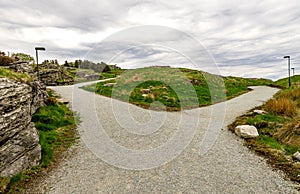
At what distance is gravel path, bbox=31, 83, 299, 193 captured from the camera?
6148 millimetres

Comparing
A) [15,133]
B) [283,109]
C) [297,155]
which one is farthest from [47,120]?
[283,109]

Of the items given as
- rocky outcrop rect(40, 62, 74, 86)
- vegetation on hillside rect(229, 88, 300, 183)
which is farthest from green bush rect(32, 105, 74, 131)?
rocky outcrop rect(40, 62, 74, 86)

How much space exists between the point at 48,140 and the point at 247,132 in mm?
8911

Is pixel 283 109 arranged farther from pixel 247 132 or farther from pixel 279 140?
pixel 247 132

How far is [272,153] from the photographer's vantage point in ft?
27.3

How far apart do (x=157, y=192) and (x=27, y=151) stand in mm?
4494

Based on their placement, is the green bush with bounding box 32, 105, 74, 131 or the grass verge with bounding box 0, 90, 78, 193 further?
the green bush with bounding box 32, 105, 74, 131

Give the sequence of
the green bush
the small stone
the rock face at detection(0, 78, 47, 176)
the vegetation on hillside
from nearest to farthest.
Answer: the rock face at detection(0, 78, 47, 176)
the vegetation on hillside
the small stone
the green bush

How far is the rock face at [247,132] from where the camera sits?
1012 centimetres

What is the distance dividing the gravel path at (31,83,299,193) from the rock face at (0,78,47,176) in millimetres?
1000

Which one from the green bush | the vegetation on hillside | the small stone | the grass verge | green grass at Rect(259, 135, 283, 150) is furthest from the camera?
the green bush

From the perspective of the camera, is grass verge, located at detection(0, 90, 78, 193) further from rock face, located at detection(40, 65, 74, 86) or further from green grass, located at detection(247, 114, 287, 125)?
rock face, located at detection(40, 65, 74, 86)

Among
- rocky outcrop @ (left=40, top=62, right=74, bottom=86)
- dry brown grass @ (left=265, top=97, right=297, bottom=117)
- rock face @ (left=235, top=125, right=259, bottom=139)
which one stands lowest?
rock face @ (left=235, top=125, right=259, bottom=139)

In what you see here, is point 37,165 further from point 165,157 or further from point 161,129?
point 161,129
